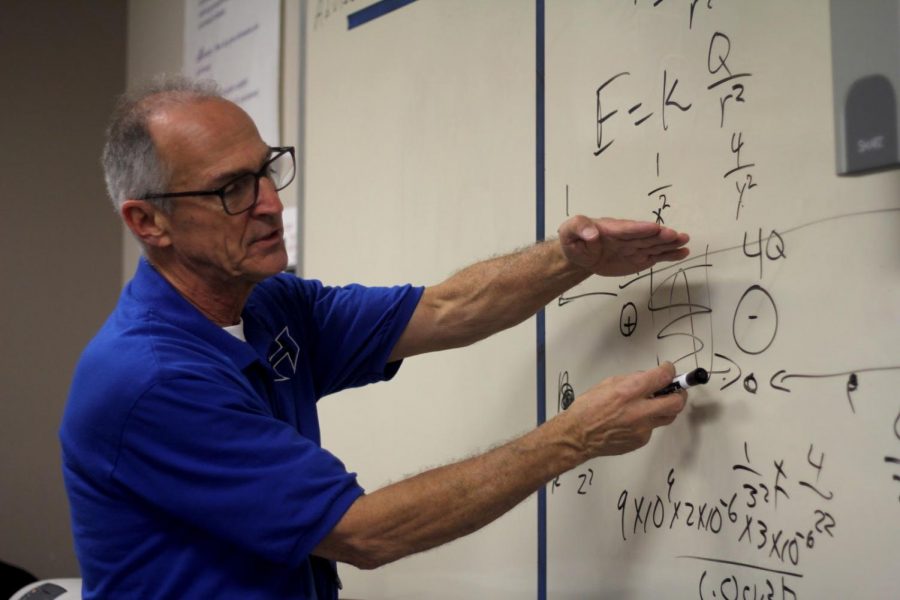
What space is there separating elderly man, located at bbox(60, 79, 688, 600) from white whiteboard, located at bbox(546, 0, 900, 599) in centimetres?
9

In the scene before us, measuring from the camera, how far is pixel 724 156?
1140mm

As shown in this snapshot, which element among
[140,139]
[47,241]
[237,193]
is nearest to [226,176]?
[237,193]

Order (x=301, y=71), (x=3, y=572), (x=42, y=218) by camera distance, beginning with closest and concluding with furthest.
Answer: (x=301, y=71)
(x=3, y=572)
(x=42, y=218)

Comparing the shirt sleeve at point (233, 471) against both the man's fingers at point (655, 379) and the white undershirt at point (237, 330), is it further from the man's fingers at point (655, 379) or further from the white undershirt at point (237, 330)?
the man's fingers at point (655, 379)

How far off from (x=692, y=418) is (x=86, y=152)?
217cm

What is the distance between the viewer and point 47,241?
266 centimetres

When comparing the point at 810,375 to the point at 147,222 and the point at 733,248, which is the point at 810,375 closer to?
the point at 733,248

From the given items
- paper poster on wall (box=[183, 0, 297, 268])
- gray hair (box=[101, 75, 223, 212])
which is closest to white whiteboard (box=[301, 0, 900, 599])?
paper poster on wall (box=[183, 0, 297, 268])

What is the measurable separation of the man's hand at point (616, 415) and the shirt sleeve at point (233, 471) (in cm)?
26

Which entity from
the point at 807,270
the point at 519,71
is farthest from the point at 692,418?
the point at 519,71

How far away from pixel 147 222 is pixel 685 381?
719mm

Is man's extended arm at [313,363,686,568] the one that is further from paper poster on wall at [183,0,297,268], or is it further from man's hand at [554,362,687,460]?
paper poster on wall at [183,0,297,268]

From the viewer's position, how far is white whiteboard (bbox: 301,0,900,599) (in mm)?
1005

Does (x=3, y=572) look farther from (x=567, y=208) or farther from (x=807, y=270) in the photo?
(x=807, y=270)
